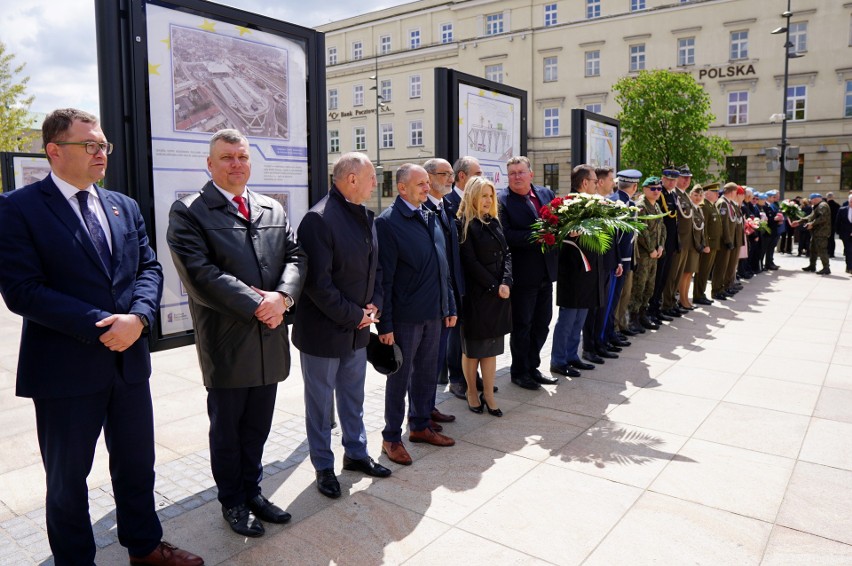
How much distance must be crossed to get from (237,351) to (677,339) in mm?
6985

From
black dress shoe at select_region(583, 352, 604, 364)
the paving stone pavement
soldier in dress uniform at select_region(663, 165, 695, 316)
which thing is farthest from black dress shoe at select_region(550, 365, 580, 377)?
soldier in dress uniform at select_region(663, 165, 695, 316)

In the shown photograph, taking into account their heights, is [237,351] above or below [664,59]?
below

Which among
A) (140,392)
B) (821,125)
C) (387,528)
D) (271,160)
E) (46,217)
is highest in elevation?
(821,125)

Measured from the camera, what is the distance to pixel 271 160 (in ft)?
15.9

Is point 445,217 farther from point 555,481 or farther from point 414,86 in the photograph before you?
point 414,86

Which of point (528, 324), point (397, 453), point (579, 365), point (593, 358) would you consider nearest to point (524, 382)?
point (528, 324)

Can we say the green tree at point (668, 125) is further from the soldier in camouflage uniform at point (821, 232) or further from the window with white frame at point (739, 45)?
the window with white frame at point (739, 45)

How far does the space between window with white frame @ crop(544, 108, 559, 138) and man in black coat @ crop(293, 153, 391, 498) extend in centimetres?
4227

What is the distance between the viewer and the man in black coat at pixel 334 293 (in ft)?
13.0

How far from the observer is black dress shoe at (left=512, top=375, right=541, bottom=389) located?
640 cm

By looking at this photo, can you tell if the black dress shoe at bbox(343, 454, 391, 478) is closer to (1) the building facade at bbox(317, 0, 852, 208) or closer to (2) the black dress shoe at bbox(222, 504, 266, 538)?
(2) the black dress shoe at bbox(222, 504, 266, 538)

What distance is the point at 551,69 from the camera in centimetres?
4469

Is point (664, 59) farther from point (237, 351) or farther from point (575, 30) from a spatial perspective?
point (237, 351)

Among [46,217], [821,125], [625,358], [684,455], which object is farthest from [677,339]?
[821,125]
